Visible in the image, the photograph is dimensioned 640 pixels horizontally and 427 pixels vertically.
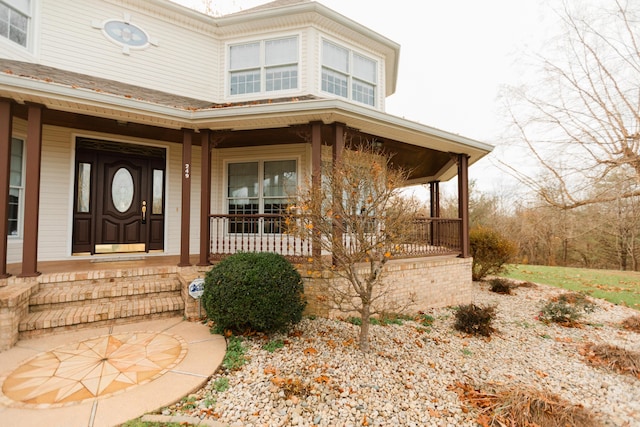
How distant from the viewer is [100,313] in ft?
13.7

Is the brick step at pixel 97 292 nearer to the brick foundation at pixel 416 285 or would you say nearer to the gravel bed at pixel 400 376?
the gravel bed at pixel 400 376

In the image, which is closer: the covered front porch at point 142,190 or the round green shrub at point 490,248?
the covered front porch at point 142,190

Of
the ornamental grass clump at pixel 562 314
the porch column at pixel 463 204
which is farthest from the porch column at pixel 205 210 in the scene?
the ornamental grass clump at pixel 562 314

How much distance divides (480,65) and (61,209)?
1805 cm

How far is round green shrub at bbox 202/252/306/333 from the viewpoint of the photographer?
3.76m

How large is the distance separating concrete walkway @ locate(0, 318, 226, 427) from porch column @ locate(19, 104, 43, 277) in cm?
124

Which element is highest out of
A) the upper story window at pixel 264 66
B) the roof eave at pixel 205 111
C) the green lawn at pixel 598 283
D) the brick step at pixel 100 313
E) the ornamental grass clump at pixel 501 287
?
the upper story window at pixel 264 66

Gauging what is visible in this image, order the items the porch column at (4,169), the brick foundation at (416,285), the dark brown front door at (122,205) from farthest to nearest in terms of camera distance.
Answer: the dark brown front door at (122,205), the brick foundation at (416,285), the porch column at (4,169)

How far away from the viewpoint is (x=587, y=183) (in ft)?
25.2

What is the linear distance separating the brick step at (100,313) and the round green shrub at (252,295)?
3.33 ft

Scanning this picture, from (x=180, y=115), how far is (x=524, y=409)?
6117mm

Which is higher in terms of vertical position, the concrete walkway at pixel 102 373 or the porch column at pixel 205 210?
the porch column at pixel 205 210

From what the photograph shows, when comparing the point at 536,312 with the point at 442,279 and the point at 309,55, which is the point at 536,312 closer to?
the point at 442,279

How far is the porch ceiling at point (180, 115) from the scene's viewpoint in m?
4.32
